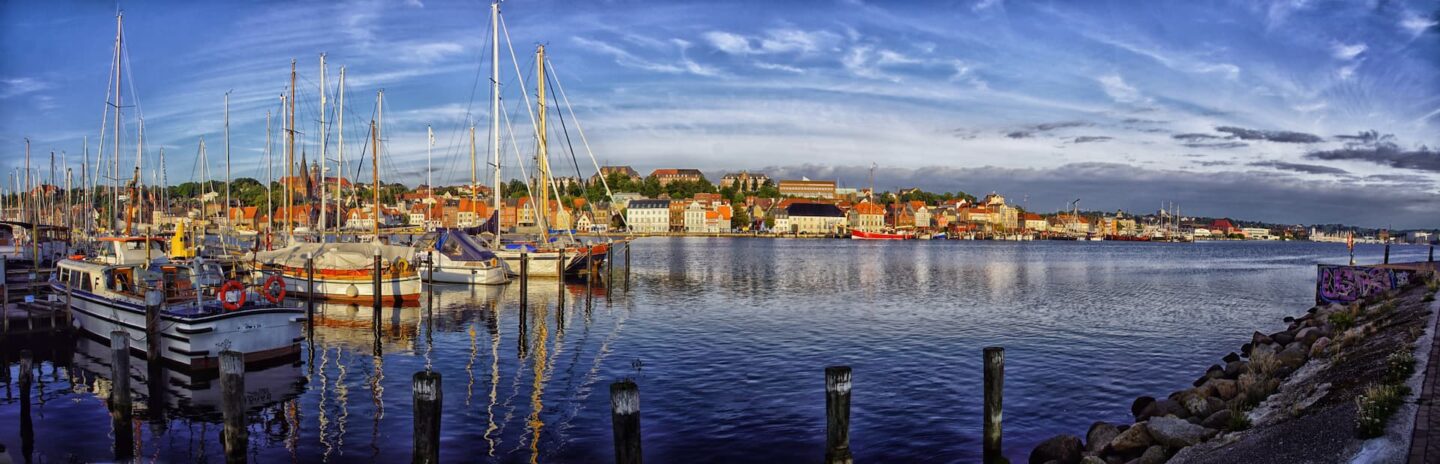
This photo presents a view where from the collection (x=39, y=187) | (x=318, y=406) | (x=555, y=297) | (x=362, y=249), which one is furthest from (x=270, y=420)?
(x=39, y=187)

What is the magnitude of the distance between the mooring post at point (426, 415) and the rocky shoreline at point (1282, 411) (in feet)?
31.0

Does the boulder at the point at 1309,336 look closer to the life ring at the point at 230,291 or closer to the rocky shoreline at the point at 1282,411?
the rocky shoreline at the point at 1282,411

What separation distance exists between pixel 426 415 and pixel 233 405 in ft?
13.0

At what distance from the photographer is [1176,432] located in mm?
13188

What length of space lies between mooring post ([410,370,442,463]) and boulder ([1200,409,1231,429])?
12181 millimetres

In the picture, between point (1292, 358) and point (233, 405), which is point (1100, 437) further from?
point (233, 405)

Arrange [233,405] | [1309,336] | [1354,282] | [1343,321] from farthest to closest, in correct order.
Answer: [1354,282] → [1343,321] → [1309,336] → [233,405]

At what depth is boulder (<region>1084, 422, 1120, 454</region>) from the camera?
541 inches

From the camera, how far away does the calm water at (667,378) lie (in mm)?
16250

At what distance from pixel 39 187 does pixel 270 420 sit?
72632 mm

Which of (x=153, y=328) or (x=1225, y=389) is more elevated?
(x=153, y=328)

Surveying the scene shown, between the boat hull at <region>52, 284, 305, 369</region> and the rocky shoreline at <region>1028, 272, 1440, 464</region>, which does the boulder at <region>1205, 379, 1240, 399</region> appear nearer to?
the rocky shoreline at <region>1028, 272, 1440, 464</region>

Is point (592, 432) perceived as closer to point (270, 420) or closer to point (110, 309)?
point (270, 420)

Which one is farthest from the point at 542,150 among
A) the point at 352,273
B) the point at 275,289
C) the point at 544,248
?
the point at 275,289
